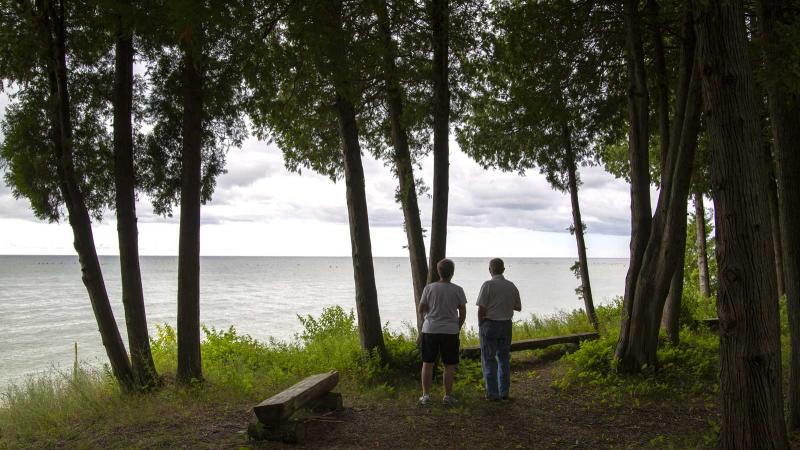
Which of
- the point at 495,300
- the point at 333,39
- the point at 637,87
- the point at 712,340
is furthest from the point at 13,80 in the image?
the point at 712,340

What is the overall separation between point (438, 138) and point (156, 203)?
4820mm

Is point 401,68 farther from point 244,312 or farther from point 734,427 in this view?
point 244,312

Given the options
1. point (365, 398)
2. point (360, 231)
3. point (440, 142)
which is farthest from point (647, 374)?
point (360, 231)

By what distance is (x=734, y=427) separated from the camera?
5059mm

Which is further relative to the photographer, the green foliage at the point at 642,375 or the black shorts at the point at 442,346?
the green foliage at the point at 642,375

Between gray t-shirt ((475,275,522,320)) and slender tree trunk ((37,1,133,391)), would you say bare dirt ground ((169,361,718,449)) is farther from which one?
slender tree trunk ((37,1,133,391))

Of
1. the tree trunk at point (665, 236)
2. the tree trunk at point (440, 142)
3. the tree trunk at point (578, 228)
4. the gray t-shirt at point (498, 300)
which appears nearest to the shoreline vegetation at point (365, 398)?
the tree trunk at point (665, 236)

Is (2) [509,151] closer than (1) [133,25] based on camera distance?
No

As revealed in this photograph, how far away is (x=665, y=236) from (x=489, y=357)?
337 centimetres

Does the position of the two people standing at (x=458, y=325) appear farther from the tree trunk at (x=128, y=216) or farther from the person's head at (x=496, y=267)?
the tree trunk at (x=128, y=216)

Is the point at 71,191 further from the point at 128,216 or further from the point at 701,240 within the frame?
the point at 701,240

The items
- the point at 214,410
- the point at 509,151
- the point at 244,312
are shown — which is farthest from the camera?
the point at 244,312

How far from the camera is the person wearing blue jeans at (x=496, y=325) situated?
791 cm

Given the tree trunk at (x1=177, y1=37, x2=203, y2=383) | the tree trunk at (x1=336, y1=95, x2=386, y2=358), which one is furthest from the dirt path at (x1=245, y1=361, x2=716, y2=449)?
the tree trunk at (x1=177, y1=37, x2=203, y2=383)
